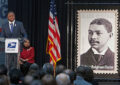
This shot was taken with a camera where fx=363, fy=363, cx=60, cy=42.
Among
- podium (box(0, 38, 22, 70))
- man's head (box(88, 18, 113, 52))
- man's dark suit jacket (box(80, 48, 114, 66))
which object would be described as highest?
man's head (box(88, 18, 113, 52))

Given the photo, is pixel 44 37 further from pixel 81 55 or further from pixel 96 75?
pixel 96 75

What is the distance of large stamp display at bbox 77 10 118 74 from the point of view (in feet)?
35.3

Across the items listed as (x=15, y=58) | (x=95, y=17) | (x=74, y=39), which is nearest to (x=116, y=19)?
(x=95, y=17)

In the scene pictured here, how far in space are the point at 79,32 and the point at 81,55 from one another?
0.69 metres

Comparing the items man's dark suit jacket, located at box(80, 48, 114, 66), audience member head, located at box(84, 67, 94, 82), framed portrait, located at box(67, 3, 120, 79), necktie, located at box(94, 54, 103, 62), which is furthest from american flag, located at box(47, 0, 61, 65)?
audience member head, located at box(84, 67, 94, 82)

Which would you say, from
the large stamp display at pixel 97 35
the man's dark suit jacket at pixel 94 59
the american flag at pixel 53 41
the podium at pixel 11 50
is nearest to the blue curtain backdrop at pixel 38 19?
the large stamp display at pixel 97 35

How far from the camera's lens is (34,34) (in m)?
10.9

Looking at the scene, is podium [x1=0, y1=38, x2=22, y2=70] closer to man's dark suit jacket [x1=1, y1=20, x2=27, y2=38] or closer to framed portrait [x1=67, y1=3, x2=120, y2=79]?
man's dark suit jacket [x1=1, y1=20, x2=27, y2=38]

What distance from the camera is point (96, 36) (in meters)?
10.8

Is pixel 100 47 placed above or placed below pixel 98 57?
above

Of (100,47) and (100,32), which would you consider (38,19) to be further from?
(100,47)

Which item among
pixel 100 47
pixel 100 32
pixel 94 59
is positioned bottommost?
pixel 94 59

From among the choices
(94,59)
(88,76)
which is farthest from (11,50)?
(94,59)

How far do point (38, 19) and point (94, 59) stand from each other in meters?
2.07
